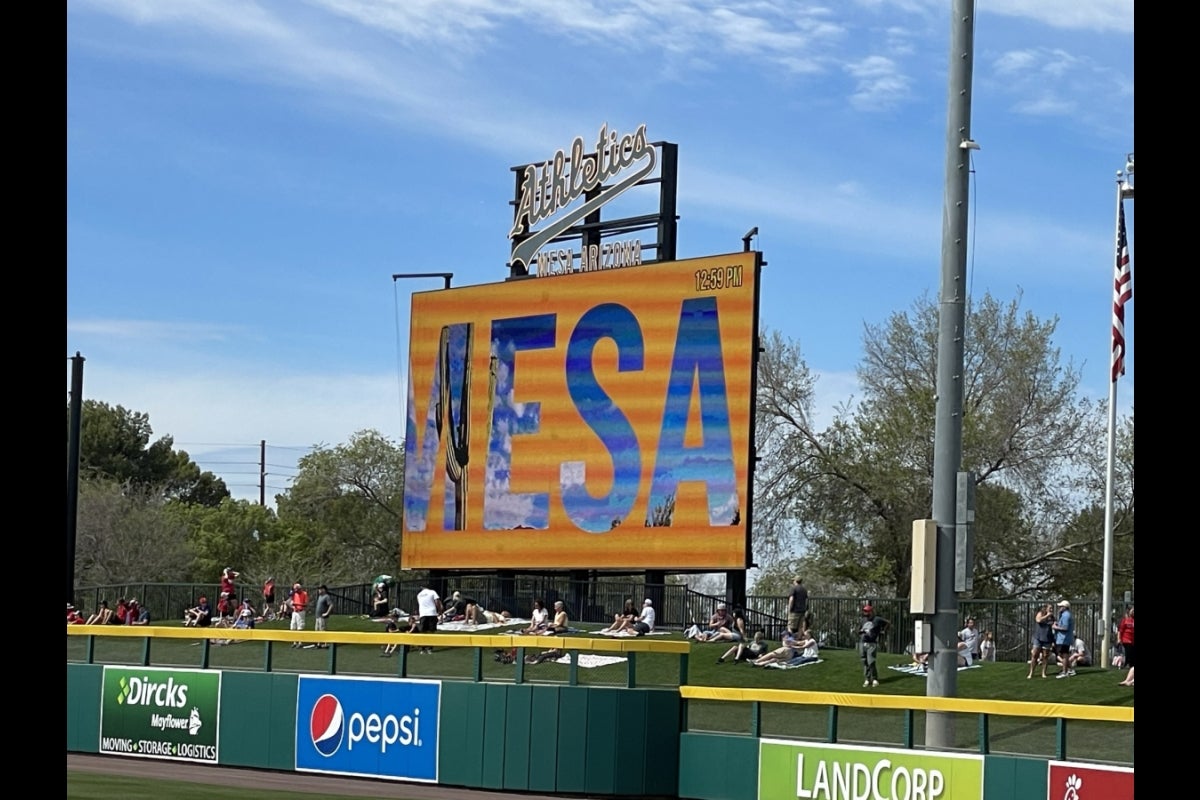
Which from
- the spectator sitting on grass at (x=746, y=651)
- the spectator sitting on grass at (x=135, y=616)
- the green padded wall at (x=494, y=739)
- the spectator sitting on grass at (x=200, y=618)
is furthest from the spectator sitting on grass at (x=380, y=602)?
the green padded wall at (x=494, y=739)

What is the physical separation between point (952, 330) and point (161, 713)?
14.5 m

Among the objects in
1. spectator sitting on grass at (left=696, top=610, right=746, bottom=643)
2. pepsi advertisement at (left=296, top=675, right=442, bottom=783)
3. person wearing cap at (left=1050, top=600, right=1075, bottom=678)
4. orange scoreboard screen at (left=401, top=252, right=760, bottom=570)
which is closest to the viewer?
pepsi advertisement at (left=296, top=675, right=442, bottom=783)

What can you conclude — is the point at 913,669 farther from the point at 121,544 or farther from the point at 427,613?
the point at 121,544

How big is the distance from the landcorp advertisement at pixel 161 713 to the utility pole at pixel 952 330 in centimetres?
1233

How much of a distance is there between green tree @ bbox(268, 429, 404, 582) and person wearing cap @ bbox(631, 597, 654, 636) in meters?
46.2

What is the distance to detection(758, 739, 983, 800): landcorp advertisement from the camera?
16.2m

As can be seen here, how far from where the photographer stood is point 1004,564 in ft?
181

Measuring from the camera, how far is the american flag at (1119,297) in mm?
31031

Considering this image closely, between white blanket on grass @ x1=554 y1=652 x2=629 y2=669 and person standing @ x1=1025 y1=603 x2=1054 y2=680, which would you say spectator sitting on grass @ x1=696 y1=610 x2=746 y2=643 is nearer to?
person standing @ x1=1025 y1=603 x2=1054 y2=680

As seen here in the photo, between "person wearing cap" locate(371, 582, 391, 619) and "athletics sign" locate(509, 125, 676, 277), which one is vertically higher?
"athletics sign" locate(509, 125, 676, 277)

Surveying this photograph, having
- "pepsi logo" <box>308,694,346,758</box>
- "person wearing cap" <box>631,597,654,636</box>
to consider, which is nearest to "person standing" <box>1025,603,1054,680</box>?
"person wearing cap" <box>631,597,654,636</box>

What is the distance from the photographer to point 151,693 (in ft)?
79.7

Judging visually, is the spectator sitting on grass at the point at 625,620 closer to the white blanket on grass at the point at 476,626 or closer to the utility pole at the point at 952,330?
the white blanket on grass at the point at 476,626
